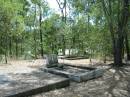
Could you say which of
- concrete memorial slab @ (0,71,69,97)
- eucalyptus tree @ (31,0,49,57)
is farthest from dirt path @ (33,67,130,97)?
A: eucalyptus tree @ (31,0,49,57)

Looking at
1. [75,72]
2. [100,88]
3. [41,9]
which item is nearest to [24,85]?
[100,88]

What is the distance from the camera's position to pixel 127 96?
677 cm

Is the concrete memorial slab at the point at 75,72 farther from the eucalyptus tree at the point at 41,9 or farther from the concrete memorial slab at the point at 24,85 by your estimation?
the eucalyptus tree at the point at 41,9

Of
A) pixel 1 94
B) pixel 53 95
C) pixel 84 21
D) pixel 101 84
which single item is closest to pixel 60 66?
pixel 101 84

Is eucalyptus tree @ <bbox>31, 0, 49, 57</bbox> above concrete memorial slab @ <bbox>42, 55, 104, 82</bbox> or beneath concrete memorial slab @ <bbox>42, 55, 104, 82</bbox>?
above

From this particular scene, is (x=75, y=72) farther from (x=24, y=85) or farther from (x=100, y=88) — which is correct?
(x=24, y=85)

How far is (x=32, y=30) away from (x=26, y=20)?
2396mm

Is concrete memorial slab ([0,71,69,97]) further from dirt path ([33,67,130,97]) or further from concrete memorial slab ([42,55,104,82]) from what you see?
concrete memorial slab ([42,55,104,82])

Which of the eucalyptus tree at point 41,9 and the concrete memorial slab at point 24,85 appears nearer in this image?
the concrete memorial slab at point 24,85

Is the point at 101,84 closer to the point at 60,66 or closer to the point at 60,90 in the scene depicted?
the point at 60,90

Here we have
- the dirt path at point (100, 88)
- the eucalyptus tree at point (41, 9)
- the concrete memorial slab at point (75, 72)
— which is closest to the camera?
the dirt path at point (100, 88)

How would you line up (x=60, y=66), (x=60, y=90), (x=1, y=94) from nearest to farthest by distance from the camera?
(x=1, y=94)
(x=60, y=90)
(x=60, y=66)

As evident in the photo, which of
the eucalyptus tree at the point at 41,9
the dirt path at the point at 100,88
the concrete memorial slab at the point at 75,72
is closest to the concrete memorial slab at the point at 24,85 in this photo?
the dirt path at the point at 100,88

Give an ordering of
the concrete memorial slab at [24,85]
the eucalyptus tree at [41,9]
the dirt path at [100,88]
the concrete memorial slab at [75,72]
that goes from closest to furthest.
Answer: the concrete memorial slab at [24,85] < the dirt path at [100,88] < the concrete memorial slab at [75,72] < the eucalyptus tree at [41,9]
